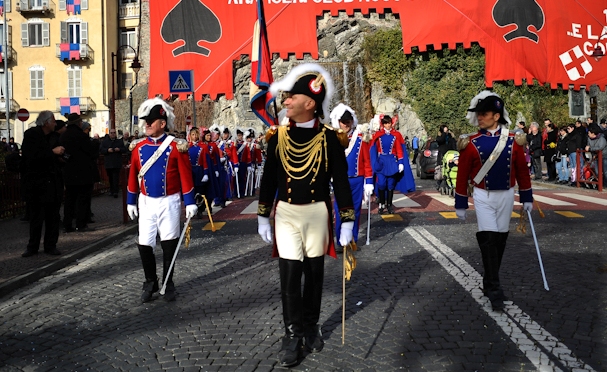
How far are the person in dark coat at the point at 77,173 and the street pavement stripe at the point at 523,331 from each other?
6.47m

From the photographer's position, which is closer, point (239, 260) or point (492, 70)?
point (239, 260)

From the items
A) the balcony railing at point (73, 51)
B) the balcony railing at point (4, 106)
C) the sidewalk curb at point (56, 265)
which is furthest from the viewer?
the balcony railing at point (4, 106)

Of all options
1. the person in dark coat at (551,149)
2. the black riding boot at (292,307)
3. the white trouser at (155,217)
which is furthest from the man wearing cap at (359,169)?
the person in dark coat at (551,149)

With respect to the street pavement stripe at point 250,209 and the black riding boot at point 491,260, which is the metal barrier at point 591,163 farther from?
the black riding boot at point 491,260

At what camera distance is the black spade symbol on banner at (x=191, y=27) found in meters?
22.5

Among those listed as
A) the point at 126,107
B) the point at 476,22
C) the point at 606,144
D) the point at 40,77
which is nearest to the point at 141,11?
the point at 126,107

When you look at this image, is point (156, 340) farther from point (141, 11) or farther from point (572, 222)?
point (141, 11)

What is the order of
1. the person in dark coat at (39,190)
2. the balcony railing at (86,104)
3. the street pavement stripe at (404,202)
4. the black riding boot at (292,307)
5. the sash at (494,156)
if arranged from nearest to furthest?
the black riding boot at (292,307), the sash at (494,156), the person in dark coat at (39,190), the street pavement stripe at (404,202), the balcony railing at (86,104)

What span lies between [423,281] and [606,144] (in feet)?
42.1

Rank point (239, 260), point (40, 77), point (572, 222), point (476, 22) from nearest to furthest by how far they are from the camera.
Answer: point (239, 260) → point (572, 222) → point (476, 22) → point (40, 77)

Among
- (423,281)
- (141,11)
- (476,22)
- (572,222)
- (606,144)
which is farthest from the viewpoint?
(141,11)

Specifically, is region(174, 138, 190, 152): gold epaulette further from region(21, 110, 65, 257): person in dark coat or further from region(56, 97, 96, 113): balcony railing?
region(56, 97, 96, 113): balcony railing

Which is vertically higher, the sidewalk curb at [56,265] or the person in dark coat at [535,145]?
the person in dark coat at [535,145]

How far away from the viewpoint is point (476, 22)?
23.7 metres
